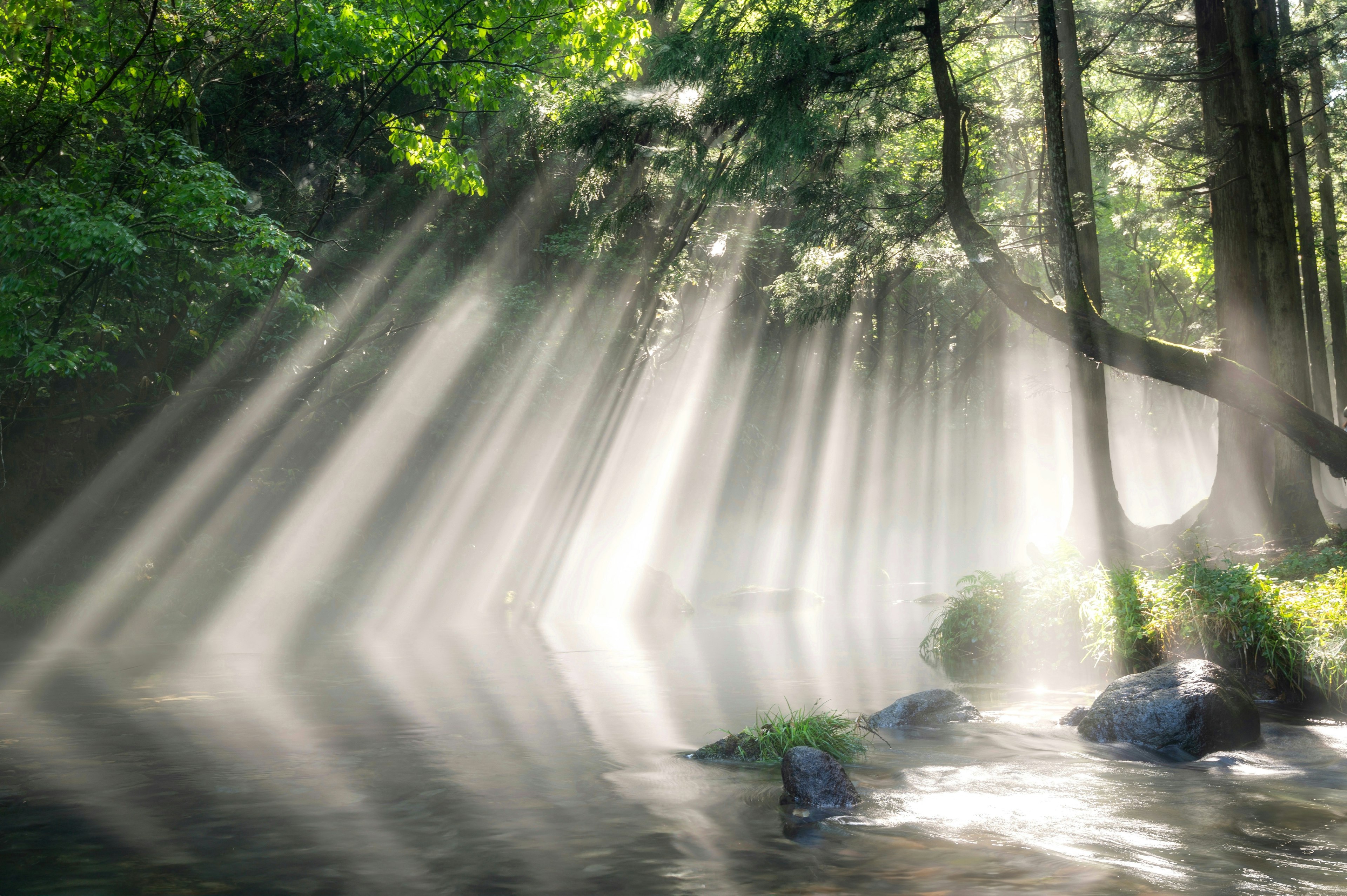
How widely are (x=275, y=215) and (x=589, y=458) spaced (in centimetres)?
1200

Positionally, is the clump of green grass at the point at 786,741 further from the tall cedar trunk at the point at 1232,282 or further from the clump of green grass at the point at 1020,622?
the tall cedar trunk at the point at 1232,282

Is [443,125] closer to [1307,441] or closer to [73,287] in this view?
[73,287]

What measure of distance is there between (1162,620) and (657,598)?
1650 cm

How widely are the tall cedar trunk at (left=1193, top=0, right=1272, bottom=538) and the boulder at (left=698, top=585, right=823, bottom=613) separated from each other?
1279cm

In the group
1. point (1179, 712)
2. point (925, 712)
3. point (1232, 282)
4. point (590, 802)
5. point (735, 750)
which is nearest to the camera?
point (590, 802)

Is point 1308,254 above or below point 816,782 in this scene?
above

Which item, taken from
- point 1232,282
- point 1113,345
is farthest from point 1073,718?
point 1232,282

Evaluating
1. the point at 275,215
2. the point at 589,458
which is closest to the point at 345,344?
the point at 275,215

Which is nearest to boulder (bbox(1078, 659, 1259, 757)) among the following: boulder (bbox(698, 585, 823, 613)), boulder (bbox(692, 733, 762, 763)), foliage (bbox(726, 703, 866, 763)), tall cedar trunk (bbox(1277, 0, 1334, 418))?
foliage (bbox(726, 703, 866, 763))

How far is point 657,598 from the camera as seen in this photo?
2620 cm

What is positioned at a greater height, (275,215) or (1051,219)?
(275,215)

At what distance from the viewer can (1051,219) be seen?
14.3 metres

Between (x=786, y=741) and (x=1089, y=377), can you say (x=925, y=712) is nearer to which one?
(x=786, y=741)

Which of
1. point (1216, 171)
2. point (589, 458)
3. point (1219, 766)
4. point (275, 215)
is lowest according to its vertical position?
point (1219, 766)
